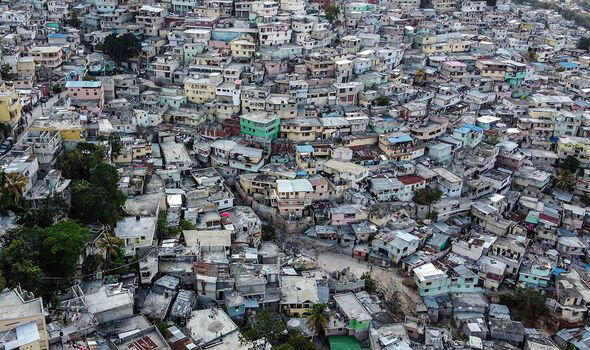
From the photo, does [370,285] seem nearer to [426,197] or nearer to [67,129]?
[426,197]

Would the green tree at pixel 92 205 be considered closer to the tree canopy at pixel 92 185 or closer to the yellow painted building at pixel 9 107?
the tree canopy at pixel 92 185

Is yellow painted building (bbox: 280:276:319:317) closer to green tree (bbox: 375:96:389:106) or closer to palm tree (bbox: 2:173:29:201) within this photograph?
palm tree (bbox: 2:173:29:201)

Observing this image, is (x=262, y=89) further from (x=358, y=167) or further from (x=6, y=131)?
(x=6, y=131)

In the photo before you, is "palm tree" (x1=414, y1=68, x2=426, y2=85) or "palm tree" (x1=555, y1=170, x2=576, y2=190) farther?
"palm tree" (x1=414, y1=68, x2=426, y2=85)

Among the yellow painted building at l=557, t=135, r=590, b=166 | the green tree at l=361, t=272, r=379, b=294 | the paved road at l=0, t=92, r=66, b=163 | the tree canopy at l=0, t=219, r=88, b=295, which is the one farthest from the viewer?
the yellow painted building at l=557, t=135, r=590, b=166

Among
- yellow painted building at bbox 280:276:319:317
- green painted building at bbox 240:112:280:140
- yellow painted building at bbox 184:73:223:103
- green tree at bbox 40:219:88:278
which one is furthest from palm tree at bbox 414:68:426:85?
green tree at bbox 40:219:88:278

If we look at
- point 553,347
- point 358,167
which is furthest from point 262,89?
point 553,347
